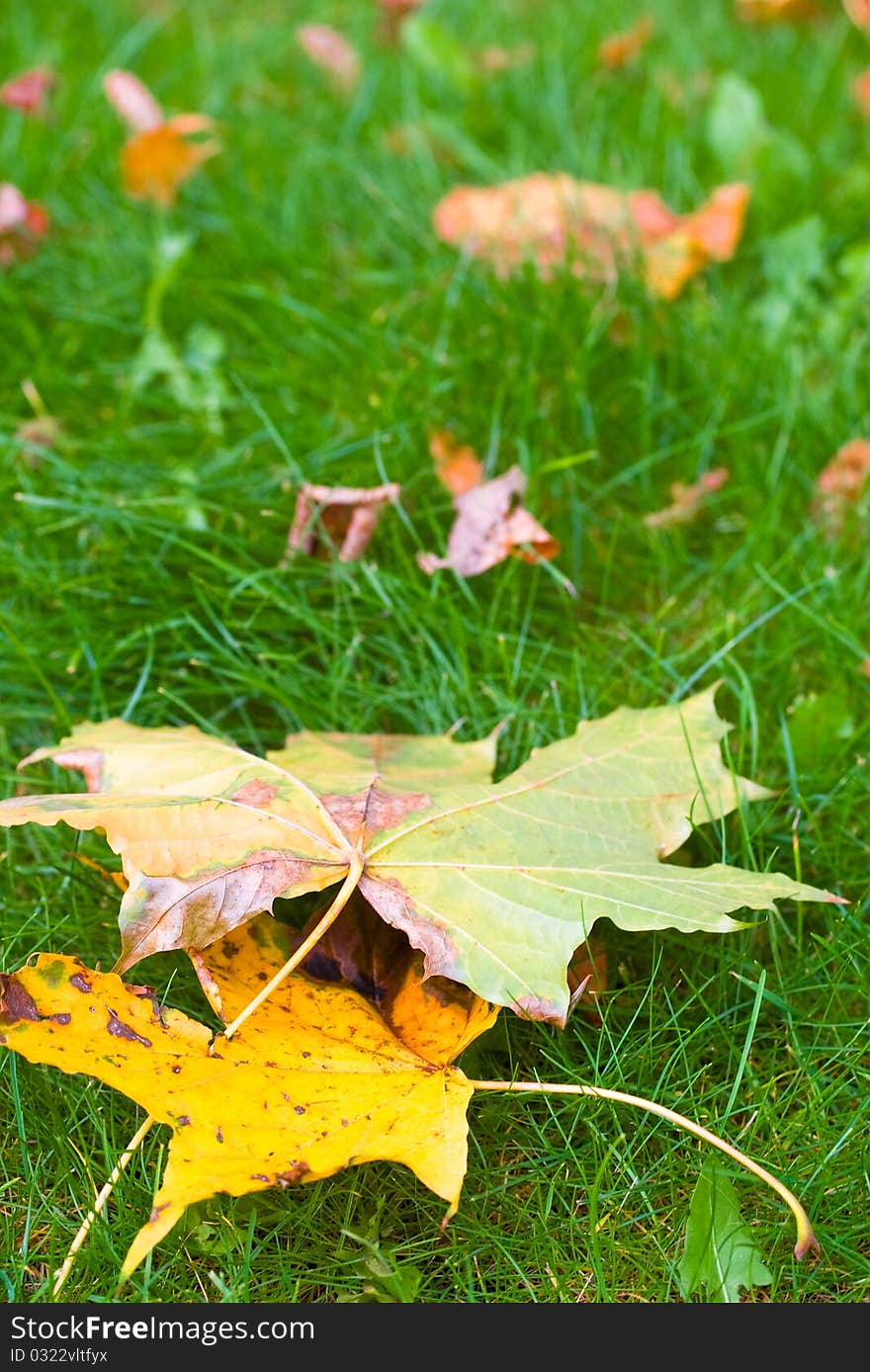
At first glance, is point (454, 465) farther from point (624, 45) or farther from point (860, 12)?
point (860, 12)

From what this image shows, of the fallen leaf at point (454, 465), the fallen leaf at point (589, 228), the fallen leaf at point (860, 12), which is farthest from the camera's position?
the fallen leaf at point (860, 12)

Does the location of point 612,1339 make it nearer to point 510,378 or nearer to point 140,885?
point 140,885

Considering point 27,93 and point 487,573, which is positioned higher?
point 27,93

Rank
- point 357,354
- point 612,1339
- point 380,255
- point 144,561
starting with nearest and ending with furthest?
1. point 612,1339
2. point 144,561
3. point 357,354
4. point 380,255

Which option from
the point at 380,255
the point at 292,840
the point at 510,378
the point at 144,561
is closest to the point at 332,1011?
the point at 292,840

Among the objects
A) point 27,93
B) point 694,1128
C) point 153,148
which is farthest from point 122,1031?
point 27,93

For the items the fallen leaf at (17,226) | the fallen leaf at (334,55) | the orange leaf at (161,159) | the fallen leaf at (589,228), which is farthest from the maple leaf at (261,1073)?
the fallen leaf at (334,55)

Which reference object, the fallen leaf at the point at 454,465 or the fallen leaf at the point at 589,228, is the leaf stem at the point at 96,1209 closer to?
the fallen leaf at the point at 454,465
